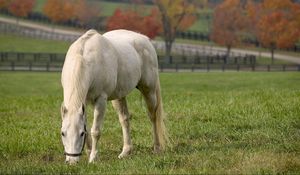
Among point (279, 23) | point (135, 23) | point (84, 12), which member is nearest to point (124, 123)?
point (279, 23)

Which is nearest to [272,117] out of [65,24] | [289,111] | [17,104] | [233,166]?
[289,111]

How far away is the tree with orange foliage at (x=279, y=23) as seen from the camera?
51.8m

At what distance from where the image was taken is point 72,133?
661 cm

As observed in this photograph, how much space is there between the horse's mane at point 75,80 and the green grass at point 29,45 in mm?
54361

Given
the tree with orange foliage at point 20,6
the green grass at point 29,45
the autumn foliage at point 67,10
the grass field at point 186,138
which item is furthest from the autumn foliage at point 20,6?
the grass field at point 186,138

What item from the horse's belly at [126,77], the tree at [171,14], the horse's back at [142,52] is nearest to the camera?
the horse's belly at [126,77]

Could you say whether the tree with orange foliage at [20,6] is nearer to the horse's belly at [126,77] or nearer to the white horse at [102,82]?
the white horse at [102,82]

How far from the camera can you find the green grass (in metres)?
61.3

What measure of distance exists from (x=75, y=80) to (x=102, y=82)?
764 mm

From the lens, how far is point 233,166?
639cm

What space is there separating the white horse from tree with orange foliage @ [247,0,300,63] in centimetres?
4434

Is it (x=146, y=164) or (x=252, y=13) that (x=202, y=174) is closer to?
(x=146, y=164)

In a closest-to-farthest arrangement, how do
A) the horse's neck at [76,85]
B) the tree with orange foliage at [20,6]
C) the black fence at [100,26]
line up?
1. the horse's neck at [76,85]
2. the black fence at [100,26]
3. the tree with orange foliage at [20,6]

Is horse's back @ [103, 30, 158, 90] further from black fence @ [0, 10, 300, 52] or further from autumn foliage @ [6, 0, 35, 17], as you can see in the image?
autumn foliage @ [6, 0, 35, 17]
